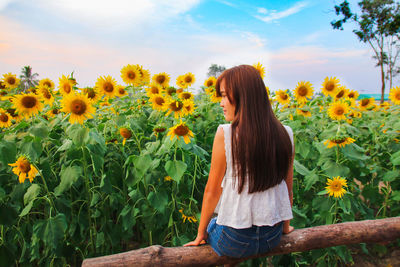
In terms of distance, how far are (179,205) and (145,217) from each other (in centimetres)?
26

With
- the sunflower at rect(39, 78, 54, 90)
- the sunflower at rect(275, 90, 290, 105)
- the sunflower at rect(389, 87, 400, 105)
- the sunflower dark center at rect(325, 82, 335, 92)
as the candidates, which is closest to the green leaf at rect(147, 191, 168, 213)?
the sunflower at rect(275, 90, 290, 105)

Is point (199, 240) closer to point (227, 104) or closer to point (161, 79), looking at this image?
point (227, 104)


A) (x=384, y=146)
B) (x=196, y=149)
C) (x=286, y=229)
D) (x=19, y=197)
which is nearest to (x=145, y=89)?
(x=196, y=149)

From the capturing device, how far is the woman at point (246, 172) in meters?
1.50

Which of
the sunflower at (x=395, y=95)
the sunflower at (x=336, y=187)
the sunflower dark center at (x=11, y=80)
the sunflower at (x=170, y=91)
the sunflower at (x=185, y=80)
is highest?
the sunflower dark center at (x=11, y=80)

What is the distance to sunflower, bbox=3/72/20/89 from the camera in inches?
138

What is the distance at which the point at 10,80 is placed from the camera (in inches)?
140

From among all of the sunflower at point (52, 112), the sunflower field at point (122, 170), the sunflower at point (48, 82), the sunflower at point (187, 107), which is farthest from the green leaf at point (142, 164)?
the sunflower at point (48, 82)

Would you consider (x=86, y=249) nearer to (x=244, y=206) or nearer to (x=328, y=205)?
(x=244, y=206)

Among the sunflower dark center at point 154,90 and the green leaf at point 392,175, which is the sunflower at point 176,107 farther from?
the green leaf at point 392,175

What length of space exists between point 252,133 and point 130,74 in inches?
66.7

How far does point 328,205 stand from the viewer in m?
2.41

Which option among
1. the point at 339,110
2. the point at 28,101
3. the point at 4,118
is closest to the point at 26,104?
the point at 28,101

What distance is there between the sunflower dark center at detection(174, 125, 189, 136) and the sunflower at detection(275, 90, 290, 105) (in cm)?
146
